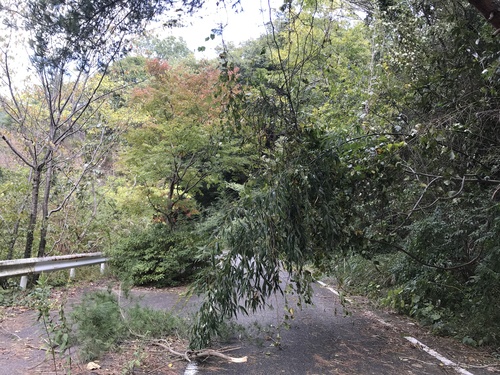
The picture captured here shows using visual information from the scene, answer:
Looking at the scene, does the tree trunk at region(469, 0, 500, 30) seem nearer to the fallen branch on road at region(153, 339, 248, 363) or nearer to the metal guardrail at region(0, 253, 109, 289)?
the fallen branch on road at region(153, 339, 248, 363)

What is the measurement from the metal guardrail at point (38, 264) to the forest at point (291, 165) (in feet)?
2.12

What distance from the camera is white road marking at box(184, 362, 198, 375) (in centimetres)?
456

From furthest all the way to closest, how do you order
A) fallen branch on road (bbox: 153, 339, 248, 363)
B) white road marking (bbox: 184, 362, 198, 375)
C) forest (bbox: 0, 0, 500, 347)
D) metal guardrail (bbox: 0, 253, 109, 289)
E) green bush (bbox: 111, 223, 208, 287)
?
1. green bush (bbox: 111, 223, 208, 287)
2. metal guardrail (bbox: 0, 253, 109, 289)
3. forest (bbox: 0, 0, 500, 347)
4. fallen branch on road (bbox: 153, 339, 248, 363)
5. white road marking (bbox: 184, 362, 198, 375)

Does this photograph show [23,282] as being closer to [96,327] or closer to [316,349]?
[96,327]

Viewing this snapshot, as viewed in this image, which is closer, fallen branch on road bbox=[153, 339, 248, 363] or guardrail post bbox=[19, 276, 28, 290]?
fallen branch on road bbox=[153, 339, 248, 363]

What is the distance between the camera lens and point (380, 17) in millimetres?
11250

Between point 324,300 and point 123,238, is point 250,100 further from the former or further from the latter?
point 123,238

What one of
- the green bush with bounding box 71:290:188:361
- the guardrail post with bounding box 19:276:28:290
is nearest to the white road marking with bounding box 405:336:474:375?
the green bush with bounding box 71:290:188:361

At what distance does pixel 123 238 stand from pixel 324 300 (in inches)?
241

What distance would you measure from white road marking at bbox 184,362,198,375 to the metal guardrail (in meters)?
4.51

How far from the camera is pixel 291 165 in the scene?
223 inches

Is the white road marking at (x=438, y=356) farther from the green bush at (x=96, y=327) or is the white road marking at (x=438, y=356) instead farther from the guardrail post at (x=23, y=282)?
the guardrail post at (x=23, y=282)

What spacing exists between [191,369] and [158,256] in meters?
6.64

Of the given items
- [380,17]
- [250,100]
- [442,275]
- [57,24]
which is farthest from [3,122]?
[442,275]
